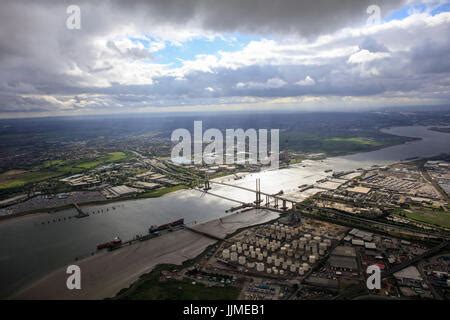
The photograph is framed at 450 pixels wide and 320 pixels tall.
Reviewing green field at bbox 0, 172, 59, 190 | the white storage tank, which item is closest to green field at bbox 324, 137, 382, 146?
green field at bbox 0, 172, 59, 190

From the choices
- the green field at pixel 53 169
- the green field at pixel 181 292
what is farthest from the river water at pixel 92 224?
the green field at pixel 53 169

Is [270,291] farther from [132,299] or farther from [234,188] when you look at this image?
[234,188]

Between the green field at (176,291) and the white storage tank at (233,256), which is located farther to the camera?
the white storage tank at (233,256)

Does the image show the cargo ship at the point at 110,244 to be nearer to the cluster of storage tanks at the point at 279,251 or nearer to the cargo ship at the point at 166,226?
the cargo ship at the point at 166,226
